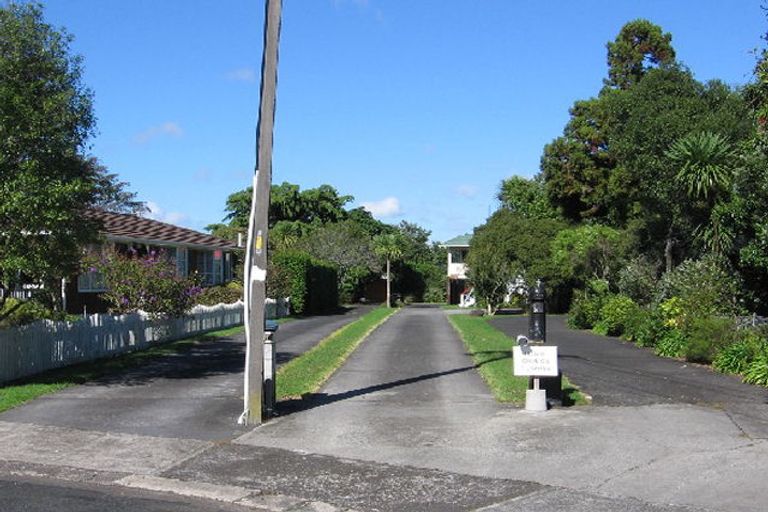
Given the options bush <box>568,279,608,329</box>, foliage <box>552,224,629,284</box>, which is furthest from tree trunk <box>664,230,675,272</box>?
foliage <box>552,224,629,284</box>

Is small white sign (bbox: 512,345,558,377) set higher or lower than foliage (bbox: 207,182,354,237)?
lower

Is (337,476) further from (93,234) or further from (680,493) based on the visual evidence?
(93,234)

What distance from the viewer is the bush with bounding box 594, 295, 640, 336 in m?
25.7

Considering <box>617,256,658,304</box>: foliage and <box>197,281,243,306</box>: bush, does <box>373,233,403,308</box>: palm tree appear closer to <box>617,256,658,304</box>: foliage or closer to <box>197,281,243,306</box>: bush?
<box>197,281,243,306</box>: bush

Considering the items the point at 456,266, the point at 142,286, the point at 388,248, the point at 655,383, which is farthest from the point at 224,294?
the point at 456,266

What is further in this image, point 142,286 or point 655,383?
point 142,286

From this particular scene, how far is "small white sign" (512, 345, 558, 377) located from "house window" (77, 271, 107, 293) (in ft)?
68.2

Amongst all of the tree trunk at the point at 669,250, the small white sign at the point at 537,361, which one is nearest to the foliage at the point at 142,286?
the small white sign at the point at 537,361

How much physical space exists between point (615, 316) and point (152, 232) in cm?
1860

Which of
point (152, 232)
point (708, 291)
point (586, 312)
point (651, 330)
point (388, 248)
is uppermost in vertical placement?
point (388, 248)

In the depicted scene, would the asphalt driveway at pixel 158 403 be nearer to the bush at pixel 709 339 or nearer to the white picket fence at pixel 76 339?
the white picket fence at pixel 76 339

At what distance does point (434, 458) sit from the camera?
8.23 m

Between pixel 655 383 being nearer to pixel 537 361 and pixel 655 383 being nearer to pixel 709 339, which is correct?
pixel 709 339

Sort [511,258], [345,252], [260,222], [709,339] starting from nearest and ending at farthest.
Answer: [260,222] → [709,339] → [511,258] → [345,252]
